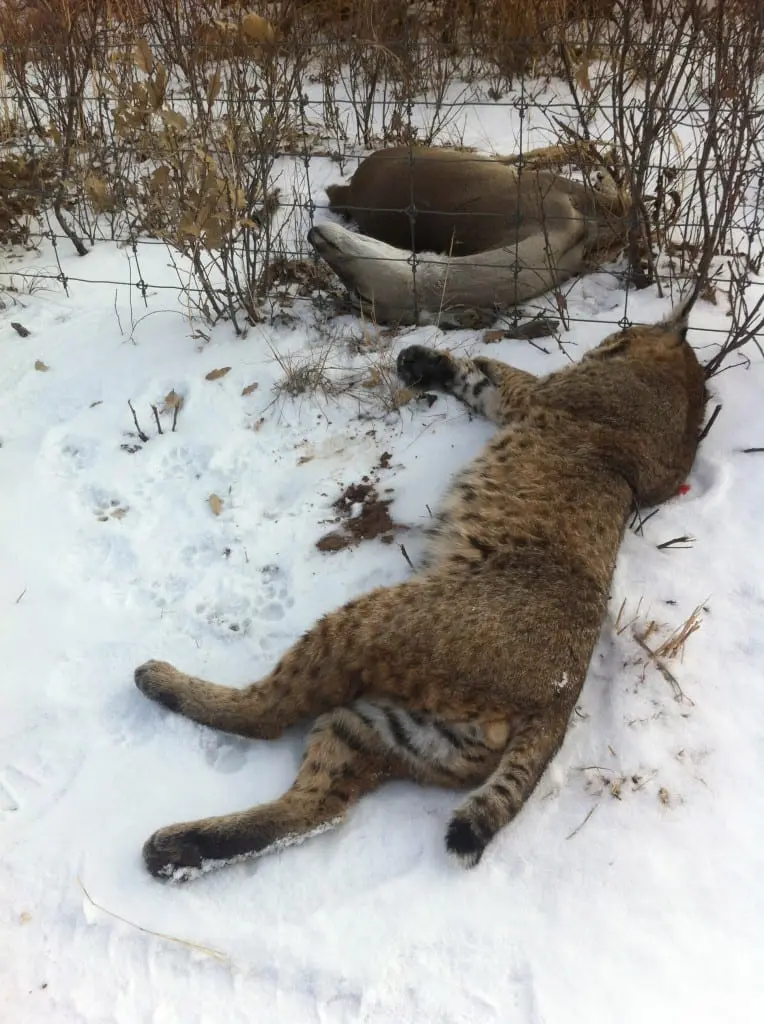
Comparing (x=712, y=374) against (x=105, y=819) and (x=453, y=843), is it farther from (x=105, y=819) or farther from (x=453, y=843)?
(x=105, y=819)

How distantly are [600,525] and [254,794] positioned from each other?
156cm

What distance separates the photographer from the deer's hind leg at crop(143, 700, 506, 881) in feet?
7.94

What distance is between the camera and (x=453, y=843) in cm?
231

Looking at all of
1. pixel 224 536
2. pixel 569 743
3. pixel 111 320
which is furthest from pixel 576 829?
pixel 111 320

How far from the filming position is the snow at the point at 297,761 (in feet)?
7.19

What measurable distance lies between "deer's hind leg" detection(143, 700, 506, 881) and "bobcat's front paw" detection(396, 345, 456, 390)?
180 cm

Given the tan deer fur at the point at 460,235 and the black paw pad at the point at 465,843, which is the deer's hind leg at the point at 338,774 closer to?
the black paw pad at the point at 465,843

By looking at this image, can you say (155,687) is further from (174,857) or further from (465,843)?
(465,843)

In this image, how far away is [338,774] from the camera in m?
2.62

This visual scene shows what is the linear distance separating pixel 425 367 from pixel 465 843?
232 cm

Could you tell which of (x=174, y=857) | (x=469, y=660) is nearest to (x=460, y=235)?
(x=469, y=660)

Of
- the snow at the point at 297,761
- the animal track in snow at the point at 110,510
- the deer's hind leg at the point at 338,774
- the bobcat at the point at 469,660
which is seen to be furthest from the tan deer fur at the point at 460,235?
the deer's hind leg at the point at 338,774

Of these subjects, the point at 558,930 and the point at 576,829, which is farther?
the point at 576,829

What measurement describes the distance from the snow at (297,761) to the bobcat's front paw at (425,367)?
120 millimetres
